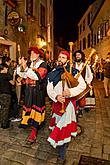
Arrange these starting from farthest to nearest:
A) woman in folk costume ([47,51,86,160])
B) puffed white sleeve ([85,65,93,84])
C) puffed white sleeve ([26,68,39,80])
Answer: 1. puffed white sleeve ([85,65,93,84])
2. puffed white sleeve ([26,68,39,80])
3. woman in folk costume ([47,51,86,160])

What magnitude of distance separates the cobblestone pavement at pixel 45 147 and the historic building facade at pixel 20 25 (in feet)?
10.5

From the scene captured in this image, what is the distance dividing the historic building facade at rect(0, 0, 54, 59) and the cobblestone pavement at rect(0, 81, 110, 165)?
3216mm

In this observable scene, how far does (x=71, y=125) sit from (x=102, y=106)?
4899 millimetres

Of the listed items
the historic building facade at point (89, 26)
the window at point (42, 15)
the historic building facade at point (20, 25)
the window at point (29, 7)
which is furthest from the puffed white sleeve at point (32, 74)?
the historic building facade at point (89, 26)

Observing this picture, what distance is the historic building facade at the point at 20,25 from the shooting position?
10.1 m

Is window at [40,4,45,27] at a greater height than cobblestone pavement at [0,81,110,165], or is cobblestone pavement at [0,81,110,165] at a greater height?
window at [40,4,45,27]

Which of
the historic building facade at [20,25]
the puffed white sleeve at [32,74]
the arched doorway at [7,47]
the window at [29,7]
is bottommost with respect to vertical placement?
the puffed white sleeve at [32,74]

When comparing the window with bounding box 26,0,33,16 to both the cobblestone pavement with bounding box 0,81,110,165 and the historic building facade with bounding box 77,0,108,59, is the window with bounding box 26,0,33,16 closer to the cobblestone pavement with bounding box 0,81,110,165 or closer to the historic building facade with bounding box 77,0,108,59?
the cobblestone pavement with bounding box 0,81,110,165

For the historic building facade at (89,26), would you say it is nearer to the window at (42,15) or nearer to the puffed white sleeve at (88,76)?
the window at (42,15)

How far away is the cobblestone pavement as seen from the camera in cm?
380

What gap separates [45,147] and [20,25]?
8497mm

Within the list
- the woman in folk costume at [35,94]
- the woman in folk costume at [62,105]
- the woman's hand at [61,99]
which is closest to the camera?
the woman's hand at [61,99]

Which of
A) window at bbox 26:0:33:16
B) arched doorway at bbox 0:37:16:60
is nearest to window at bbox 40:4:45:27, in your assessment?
window at bbox 26:0:33:16

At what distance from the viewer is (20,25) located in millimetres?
11406
